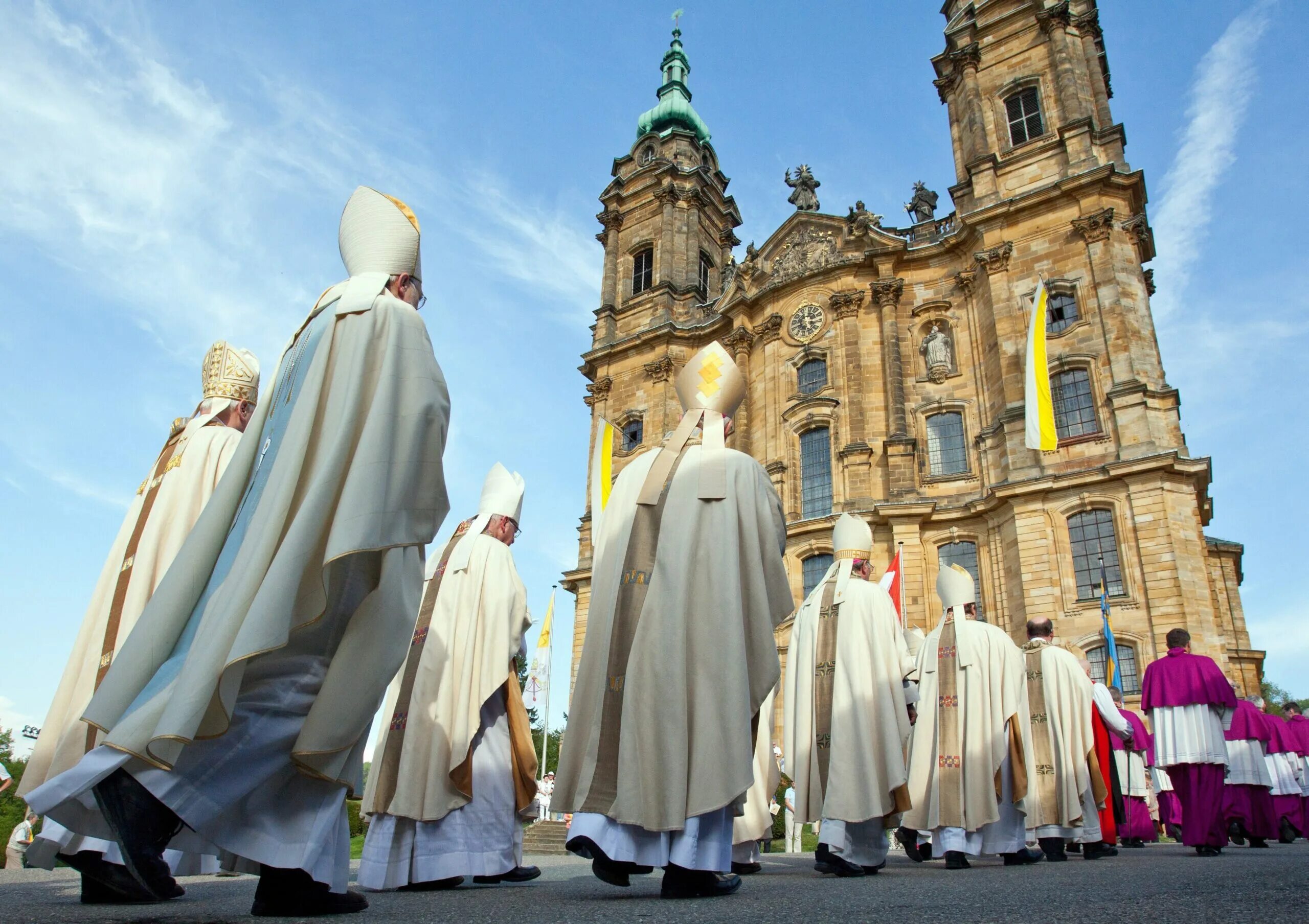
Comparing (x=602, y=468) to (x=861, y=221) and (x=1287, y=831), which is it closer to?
(x=861, y=221)

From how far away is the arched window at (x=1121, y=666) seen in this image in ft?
57.9

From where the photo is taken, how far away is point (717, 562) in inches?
160

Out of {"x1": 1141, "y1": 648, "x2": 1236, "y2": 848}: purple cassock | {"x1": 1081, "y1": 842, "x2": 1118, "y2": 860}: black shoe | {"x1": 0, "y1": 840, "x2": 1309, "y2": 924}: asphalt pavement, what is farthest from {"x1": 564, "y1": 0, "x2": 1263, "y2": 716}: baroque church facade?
{"x1": 0, "y1": 840, "x2": 1309, "y2": 924}: asphalt pavement

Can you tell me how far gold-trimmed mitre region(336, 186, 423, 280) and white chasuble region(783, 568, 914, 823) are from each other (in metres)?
3.95

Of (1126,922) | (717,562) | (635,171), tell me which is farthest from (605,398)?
(1126,922)

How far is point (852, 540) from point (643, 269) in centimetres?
2639

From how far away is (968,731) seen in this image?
687 centimetres

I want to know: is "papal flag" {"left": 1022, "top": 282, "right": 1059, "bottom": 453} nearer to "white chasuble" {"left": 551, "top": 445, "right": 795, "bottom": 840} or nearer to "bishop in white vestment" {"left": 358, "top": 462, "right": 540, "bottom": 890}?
"bishop in white vestment" {"left": 358, "top": 462, "right": 540, "bottom": 890}

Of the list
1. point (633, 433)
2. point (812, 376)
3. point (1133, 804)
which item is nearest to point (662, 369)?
point (633, 433)

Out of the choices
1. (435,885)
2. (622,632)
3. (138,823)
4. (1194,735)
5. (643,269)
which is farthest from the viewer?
(643,269)

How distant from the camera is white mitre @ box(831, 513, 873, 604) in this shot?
6.81m

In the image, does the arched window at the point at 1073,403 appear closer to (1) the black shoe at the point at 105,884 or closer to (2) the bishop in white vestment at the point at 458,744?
(2) the bishop in white vestment at the point at 458,744

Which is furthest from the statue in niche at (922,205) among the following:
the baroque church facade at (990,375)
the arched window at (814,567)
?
the arched window at (814,567)

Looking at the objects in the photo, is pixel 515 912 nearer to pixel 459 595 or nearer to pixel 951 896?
pixel 951 896
